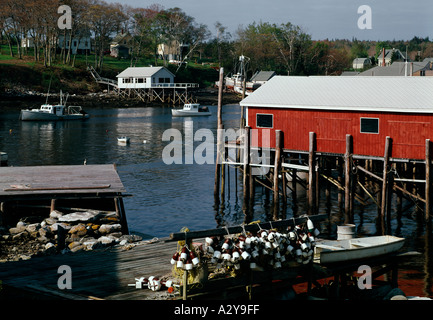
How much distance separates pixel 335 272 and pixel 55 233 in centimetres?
1086

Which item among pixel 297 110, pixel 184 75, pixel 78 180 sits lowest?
pixel 78 180

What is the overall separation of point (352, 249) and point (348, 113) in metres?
15.1

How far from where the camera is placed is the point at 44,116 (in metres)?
84.7

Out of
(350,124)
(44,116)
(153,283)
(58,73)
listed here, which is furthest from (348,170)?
(58,73)

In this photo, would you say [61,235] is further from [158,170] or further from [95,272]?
[158,170]

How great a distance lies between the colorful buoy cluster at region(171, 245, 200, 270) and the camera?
12102mm

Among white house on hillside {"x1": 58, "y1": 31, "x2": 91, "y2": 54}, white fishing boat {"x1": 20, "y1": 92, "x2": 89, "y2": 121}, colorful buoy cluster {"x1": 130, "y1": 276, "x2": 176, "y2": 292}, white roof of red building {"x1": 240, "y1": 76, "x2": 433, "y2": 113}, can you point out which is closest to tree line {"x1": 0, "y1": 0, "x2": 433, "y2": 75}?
white house on hillside {"x1": 58, "y1": 31, "x2": 91, "y2": 54}

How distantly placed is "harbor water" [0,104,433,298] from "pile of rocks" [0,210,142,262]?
19.3 feet

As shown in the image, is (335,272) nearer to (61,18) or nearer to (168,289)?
(168,289)

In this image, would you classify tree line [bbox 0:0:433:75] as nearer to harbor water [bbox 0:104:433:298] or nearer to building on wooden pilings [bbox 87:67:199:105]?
building on wooden pilings [bbox 87:67:199:105]

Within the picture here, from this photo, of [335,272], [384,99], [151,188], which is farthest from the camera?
[151,188]
